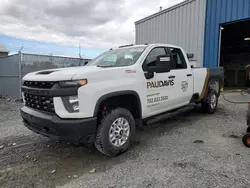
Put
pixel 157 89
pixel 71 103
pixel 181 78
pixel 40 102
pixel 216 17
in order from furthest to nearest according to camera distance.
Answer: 1. pixel 216 17
2. pixel 181 78
3. pixel 157 89
4. pixel 40 102
5. pixel 71 103

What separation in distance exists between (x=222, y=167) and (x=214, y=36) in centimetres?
821

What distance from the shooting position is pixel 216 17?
9.30 metres

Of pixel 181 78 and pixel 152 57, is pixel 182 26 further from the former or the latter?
pixel 152 57

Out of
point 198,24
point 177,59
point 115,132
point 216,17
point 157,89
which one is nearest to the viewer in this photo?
point 115,132

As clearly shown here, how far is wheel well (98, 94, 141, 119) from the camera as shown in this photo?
319 centimetres

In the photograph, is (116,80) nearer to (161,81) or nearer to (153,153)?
(161,81)

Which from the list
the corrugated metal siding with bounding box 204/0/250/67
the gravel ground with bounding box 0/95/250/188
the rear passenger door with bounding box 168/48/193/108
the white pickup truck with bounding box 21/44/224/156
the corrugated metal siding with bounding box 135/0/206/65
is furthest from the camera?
the corrugated metal siding with bounding box 135/0/206/65

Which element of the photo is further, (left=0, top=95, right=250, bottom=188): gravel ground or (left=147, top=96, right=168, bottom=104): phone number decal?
(left=147, top=96, right=168, bottom=104): phone number decal

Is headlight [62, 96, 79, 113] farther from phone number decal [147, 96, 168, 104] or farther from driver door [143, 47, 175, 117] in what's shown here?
phone number decal [147, 96, 168, 104]

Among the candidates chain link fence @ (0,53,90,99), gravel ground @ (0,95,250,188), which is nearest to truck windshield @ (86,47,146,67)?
gravel ground @ (0,95,250,188)

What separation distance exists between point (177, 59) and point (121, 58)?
63.4 inches

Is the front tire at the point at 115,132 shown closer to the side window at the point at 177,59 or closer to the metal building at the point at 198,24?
the side window at the point at 177,59

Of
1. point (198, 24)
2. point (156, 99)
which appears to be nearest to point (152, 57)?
point (156, 99)

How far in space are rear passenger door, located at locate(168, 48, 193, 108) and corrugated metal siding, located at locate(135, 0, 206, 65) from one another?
571cm
